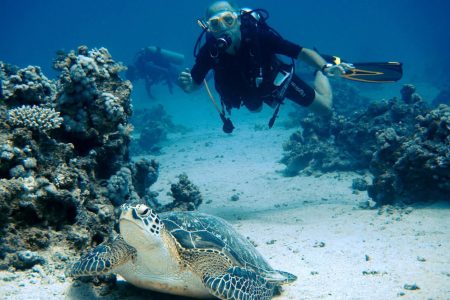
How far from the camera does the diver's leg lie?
7786 mm

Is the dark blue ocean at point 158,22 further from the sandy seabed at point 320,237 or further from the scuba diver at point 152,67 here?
the sandy seabed at point 320,237

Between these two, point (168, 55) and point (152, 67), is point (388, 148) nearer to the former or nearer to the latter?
point (152, 67)

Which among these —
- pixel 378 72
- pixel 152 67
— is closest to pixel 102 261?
pixel 378 72

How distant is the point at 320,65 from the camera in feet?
21.7

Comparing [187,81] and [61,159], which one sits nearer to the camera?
[61,159]

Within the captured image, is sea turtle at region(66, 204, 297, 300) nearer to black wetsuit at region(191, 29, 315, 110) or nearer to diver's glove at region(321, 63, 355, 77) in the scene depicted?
black wetsuit at region(191, 29, 315, 110)

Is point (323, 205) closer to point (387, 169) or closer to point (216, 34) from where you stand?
point (387, 169)

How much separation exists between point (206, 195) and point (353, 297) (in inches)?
243

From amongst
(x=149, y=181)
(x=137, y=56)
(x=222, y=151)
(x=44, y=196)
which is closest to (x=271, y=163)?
(x=222, y=151)

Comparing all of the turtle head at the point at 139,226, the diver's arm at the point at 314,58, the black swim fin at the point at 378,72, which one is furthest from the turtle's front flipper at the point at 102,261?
the black swim fin at the point at 378,72

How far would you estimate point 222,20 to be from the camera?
6.51 m

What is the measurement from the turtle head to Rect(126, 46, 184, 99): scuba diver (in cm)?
2092

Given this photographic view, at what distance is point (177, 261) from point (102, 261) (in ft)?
2.14

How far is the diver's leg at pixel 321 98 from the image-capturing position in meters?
7.79
